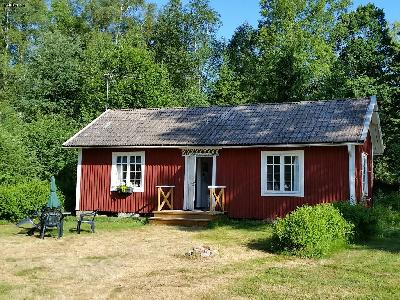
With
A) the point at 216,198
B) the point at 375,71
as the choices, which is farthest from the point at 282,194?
the point at 375,71

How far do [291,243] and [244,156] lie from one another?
6.79m

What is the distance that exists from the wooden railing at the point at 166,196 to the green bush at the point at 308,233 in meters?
7.57

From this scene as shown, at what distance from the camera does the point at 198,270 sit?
31.4 feet

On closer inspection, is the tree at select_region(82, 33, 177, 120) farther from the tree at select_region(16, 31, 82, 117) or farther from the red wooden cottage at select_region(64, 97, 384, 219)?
the red wooden cottage at select_region(64, 97, 384, 219)

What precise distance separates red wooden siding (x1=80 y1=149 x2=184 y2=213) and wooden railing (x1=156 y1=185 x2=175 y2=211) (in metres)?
0.16

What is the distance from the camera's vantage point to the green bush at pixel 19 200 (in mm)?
17094

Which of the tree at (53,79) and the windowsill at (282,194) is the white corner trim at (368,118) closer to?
the windowsill at (282,194)

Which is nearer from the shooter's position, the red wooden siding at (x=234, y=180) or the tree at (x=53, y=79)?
the red wooden siding at (x=234, y=180)

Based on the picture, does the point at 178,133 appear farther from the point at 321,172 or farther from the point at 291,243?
the point at 291,243

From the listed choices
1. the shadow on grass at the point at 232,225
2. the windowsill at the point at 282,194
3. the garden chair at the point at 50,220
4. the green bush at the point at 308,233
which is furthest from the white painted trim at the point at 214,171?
the green bush at the point at 308,233

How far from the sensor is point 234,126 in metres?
18.7

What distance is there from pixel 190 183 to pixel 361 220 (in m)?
7.12

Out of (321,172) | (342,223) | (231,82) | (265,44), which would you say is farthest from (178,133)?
(265,44)

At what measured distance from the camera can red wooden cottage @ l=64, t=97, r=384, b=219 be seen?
16.4m
